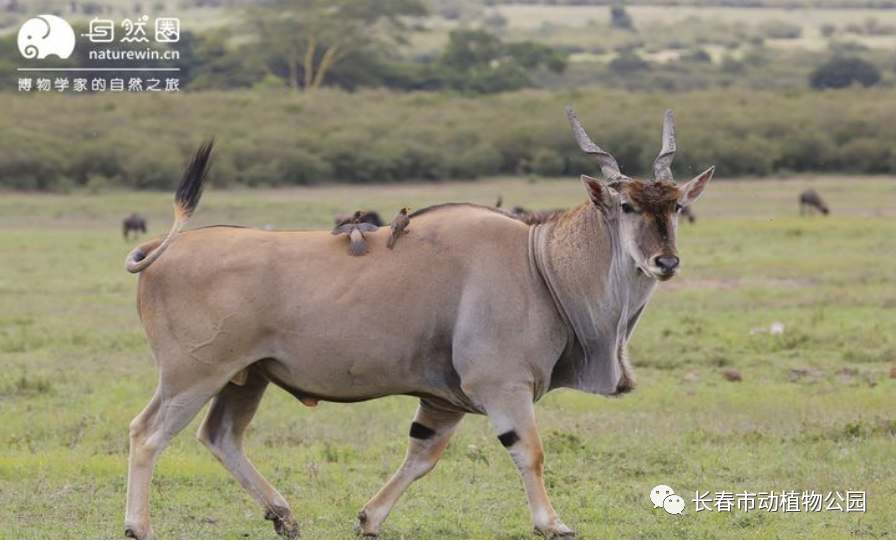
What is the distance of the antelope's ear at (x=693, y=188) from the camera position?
6492mm

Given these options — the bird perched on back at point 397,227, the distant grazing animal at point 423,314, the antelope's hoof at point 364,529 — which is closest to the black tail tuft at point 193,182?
the distant grazing animal at point 423,314

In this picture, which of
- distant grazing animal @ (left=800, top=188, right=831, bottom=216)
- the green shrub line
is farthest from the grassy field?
the green shrub line

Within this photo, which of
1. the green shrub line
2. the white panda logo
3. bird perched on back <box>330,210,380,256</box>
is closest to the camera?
bird perched on back <box>330,210,380,256</box>

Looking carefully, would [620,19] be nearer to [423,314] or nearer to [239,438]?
[239,438]

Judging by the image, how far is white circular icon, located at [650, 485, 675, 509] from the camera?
7537mm

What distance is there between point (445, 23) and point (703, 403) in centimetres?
9931

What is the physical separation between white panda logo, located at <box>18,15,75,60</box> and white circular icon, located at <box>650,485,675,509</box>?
2876cm

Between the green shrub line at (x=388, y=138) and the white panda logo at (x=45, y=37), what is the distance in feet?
6.18

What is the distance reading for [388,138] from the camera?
3947 cm

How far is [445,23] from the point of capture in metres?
108

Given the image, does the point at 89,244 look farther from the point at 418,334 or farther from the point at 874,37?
the point at 874,37

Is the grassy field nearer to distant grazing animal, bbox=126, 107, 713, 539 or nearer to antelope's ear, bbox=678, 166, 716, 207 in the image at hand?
distant grazing animal, bbox=126, 107, 713, 539

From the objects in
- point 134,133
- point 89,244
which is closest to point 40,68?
point 134,133

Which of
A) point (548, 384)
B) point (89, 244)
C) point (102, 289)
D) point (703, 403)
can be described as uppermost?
point (548, 384)
